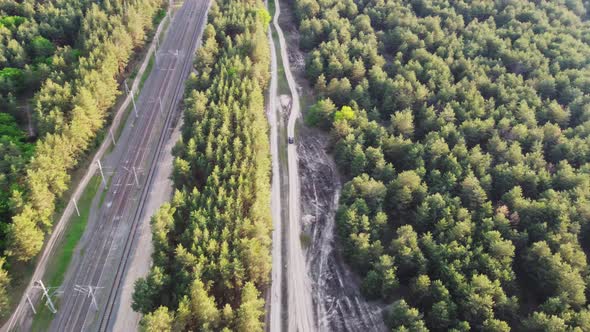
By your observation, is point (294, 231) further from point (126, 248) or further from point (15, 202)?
point (15, 202)

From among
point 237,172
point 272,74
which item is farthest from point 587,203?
point 272,74

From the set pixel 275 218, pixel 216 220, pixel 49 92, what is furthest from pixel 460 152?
pixel 49 92

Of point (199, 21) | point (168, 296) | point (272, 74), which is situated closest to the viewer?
point (168, 296)

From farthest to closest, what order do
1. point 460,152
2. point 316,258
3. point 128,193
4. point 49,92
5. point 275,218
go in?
point 49,92 < point 460,152 < point 128,193 < point 275,218 < point 316,258

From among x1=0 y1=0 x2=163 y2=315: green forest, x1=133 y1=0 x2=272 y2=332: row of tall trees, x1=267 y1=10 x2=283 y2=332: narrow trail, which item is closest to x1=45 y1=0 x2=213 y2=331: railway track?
x1=0 y1=0 x2=163 y2=315: green forest

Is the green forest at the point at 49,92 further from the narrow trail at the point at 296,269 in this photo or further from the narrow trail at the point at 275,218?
the narrow trail at the point at 296,269

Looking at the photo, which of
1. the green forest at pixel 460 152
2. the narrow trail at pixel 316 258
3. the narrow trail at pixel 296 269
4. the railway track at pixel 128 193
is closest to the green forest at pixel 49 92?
the railway track at pixel 128 193

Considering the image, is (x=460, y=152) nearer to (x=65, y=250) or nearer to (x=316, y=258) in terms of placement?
(x=316, y=258)
